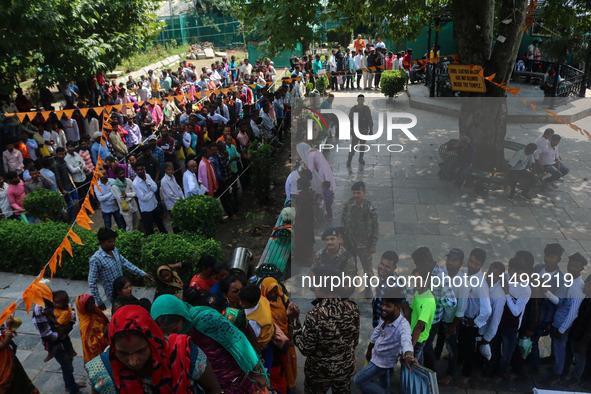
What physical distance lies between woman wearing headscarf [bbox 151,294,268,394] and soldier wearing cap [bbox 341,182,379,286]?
2840 mm

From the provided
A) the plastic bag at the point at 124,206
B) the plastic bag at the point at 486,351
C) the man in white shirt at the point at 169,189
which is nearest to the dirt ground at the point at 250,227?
the man in white shirt at the point at 169,189

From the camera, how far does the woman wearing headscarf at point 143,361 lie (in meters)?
2.54

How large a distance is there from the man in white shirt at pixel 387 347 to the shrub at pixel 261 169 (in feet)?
16.9

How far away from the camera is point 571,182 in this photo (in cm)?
895

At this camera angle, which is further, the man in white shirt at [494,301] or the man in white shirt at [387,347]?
the man in white shirt at [494,301]

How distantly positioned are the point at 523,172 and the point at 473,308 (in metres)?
4.96

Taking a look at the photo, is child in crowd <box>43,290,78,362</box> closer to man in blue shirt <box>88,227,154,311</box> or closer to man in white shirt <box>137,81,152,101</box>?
man in blue shirt <box>88,227,154,311</box>

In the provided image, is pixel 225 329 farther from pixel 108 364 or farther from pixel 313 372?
pixel 313 372

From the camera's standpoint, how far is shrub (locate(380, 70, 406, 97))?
15.5 meters

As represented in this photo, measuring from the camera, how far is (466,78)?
30.2 ft

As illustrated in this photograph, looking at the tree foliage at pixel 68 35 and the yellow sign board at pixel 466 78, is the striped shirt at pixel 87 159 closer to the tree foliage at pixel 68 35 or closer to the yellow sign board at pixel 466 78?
the tree foliage at pixel 68 35

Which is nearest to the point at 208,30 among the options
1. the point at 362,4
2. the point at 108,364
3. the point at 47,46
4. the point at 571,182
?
the point at 47,46

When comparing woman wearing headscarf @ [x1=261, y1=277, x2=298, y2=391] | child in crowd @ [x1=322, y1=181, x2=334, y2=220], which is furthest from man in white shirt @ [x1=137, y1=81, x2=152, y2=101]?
woman wearing headscarf @ [x1=261, y1=277, x2=298, y2=391]

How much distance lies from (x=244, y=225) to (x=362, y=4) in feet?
17.0
